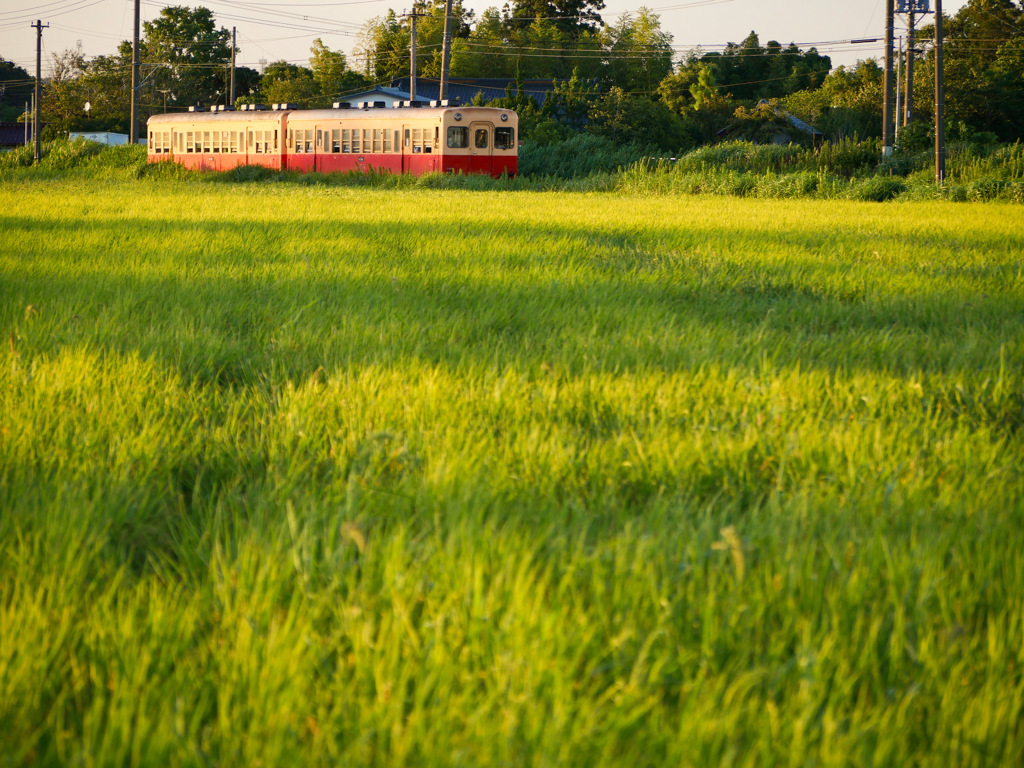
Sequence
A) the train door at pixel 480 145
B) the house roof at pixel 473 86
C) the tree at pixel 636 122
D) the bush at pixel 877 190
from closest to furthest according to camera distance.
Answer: the bush at pixel 877 190 → the train door at pixel 480 145 → the tree at pixel 636 122 → the house roof at pixel 473 86

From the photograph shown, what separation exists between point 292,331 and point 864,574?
9.53 ft

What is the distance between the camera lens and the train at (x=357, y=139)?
2736cm

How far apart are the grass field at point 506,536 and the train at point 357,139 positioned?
23754mm

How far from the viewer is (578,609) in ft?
4.80

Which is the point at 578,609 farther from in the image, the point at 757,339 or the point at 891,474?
the point at 757,339

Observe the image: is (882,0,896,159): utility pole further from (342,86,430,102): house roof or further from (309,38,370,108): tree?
(309,38,370,108): tree

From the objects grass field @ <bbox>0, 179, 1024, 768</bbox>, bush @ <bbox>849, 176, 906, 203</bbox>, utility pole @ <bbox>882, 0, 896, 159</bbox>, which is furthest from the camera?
utility pole @ <bbox>882, 0, 896, 159</bbox>

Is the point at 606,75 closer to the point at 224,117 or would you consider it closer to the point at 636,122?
the point at 636,122

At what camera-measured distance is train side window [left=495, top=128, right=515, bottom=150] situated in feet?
92.0

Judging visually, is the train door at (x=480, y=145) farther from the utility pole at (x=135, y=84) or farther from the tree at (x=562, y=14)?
the tree at (x=562, y=14)

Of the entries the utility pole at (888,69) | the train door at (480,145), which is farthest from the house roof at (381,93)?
the utility pole at (888,69)

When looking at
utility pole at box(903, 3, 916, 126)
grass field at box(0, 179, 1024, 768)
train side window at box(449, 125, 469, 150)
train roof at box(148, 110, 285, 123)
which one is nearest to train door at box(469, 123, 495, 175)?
train side window at box(449, 125, 469, 150)

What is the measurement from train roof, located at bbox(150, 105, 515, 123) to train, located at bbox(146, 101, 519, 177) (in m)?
0.03

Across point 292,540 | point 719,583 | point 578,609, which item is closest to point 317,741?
point 578,609
